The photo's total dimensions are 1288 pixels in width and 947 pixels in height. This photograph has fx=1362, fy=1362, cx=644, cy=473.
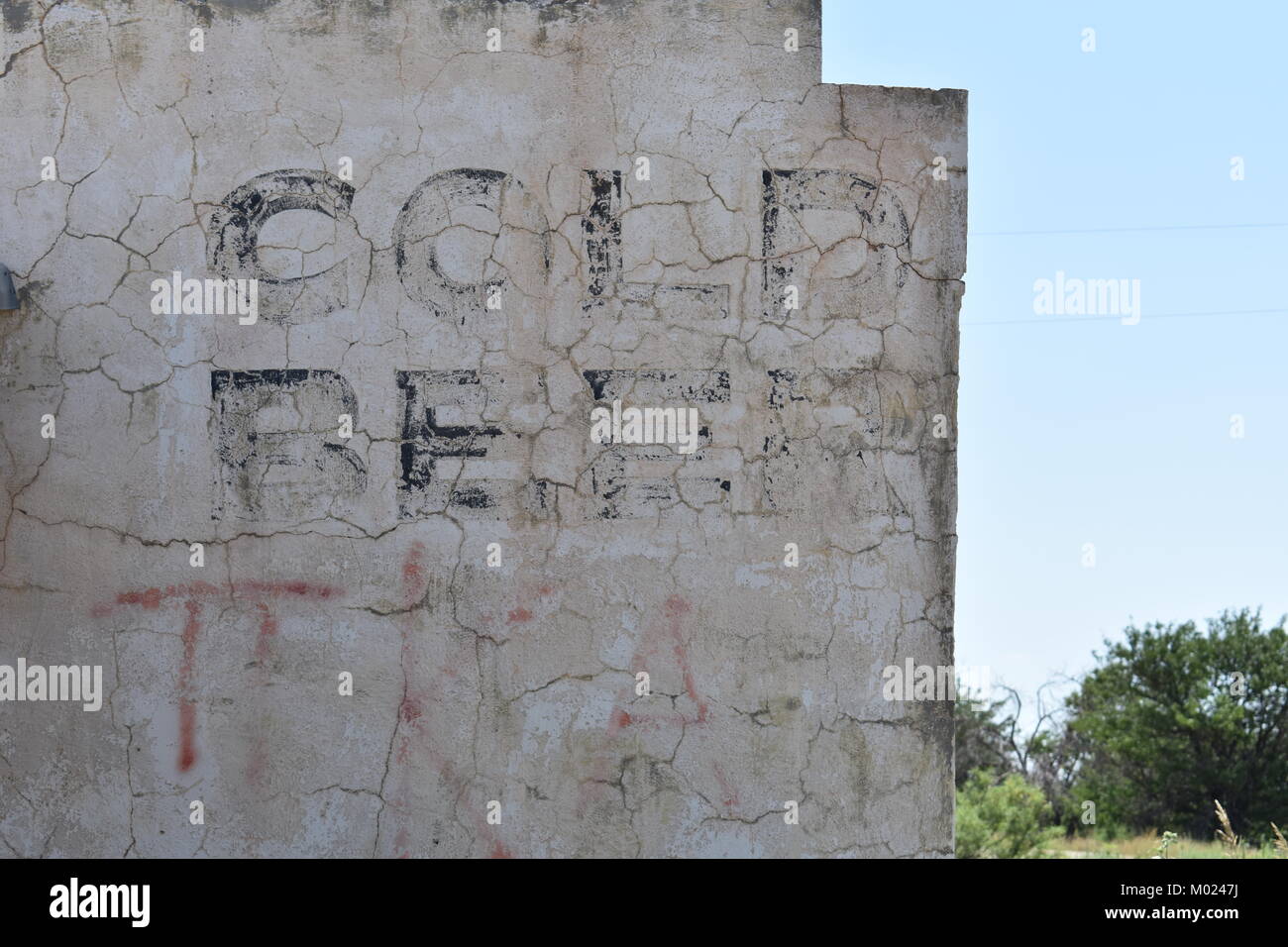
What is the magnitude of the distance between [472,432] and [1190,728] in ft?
38.2

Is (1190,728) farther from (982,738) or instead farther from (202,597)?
(202,597)

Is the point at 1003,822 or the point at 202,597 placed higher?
the point at 202,597

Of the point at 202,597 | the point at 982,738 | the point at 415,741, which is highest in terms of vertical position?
the point at 202,597

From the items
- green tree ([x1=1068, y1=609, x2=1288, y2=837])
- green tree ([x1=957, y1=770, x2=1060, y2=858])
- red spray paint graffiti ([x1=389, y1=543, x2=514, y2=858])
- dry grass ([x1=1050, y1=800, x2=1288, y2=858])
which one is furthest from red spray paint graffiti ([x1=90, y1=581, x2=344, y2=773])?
green tree ([x1=1068, y1=609, x2=1288, y2=837])

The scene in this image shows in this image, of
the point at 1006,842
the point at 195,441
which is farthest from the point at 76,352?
the point at 1006,842

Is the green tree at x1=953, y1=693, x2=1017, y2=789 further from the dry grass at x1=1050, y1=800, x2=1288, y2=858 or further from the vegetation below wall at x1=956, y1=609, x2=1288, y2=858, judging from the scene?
the dry grass at x1=1050, y1=800, x2=1288, y2=858

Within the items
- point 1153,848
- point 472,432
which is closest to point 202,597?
point 472,432

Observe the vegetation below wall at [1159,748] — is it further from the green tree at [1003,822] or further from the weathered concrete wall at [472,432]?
the weathered concrete wall at [472,432]

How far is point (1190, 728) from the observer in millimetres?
13680

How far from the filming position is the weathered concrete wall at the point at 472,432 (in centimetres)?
400

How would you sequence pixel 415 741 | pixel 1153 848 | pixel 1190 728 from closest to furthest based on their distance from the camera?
pixel 415 741, pixel 1153 848, pixel 1190 728

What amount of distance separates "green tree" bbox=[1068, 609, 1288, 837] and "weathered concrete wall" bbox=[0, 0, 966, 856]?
34.8 ft
